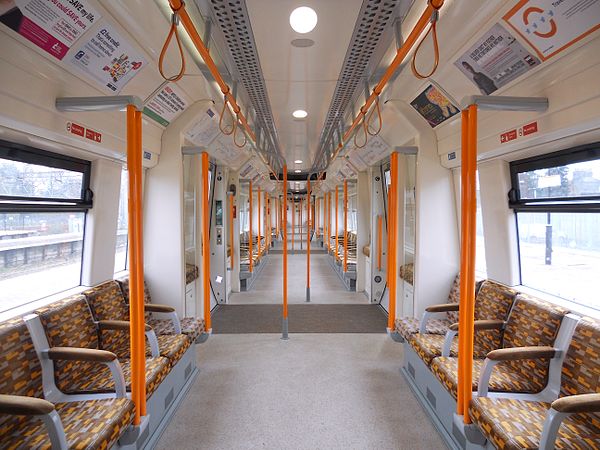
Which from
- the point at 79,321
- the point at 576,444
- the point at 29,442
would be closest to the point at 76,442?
the point at 29,442

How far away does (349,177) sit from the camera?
7.79m

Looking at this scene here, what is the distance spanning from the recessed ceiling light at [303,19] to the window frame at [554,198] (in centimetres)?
233

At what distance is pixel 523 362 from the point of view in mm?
2604

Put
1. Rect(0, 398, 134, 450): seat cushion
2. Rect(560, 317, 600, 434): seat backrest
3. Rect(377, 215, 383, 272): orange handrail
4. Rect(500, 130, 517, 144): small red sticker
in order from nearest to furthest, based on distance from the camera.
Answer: Rect(0, 398, 134, 450): seat cushion, Rect(560, 317, 600, 434): seat backrest, Rect(500, 130, 517, 144): small red sticker, Rect(377, 215, 383, 272): orange handrail

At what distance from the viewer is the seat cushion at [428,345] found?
2.96m

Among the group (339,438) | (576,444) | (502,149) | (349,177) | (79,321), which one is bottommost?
(339,438)

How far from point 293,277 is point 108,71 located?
713 centimetres

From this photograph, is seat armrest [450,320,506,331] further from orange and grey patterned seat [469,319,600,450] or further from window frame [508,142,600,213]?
window frame [508,142,600,213]

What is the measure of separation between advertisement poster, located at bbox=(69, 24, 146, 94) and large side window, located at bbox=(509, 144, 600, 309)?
362 cm

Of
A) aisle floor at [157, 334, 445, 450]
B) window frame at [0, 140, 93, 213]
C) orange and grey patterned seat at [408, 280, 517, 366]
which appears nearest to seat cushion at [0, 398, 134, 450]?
aisle floor at [157, 334, 445, 450]

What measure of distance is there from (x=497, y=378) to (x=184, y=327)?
298 centimetres

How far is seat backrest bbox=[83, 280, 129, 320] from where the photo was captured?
3023mm

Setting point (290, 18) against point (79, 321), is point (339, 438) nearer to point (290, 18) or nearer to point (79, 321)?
point (79, 321)

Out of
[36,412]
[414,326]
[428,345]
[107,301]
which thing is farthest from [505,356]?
[107,301]
